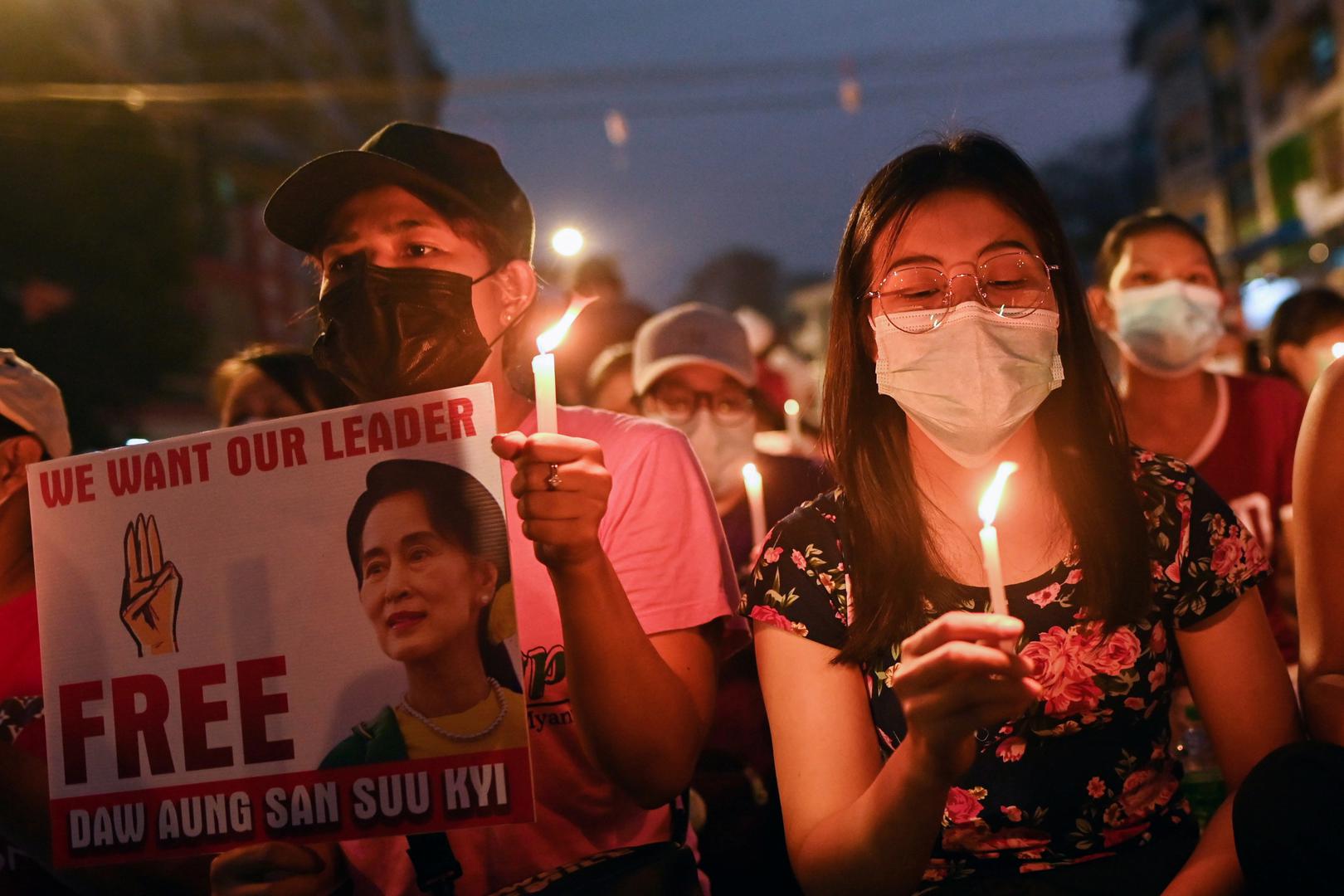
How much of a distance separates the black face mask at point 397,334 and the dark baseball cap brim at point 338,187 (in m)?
0.23

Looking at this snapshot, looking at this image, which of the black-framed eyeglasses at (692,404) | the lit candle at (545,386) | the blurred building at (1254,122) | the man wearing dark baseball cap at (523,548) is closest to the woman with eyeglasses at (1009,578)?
the man wearing dark baseball cap at (523,548)

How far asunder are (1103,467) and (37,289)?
538 cm

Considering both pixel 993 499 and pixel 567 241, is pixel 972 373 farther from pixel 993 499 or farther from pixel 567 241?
pixel 567 241

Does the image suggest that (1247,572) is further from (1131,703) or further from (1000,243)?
(1000,243)

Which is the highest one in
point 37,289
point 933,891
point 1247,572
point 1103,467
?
point 37,289

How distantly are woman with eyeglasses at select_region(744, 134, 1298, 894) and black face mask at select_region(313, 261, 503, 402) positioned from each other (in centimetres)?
77

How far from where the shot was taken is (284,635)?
2182mm

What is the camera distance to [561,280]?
10.2 meters

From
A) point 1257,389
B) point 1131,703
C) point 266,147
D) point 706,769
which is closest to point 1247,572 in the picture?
point 1131,703

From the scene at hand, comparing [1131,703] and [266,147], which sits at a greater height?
[266,147]

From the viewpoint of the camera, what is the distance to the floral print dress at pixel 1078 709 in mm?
2271

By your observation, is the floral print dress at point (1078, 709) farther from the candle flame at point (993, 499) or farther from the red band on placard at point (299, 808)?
the candle flame at point (993, 499)

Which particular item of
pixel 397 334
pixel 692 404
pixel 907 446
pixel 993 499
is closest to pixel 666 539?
pixel 907 446

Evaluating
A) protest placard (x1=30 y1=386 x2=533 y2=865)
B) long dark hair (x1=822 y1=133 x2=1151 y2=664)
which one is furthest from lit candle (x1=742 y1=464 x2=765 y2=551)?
protest placard (x1=30 y1=386 x2=533 y2=865)
